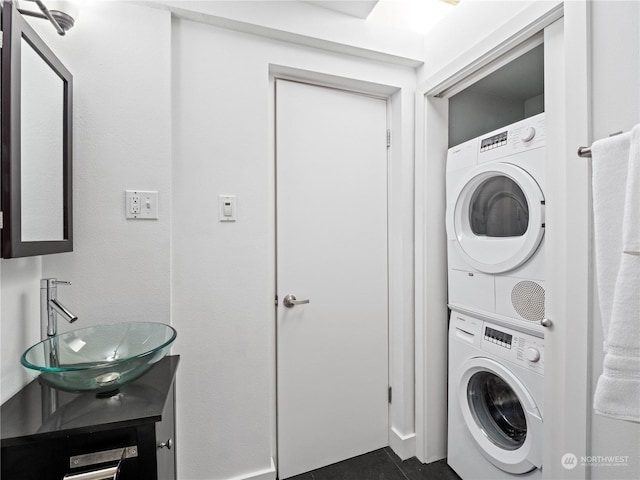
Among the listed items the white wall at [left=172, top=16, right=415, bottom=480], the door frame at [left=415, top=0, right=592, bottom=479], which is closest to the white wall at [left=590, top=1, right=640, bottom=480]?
the door frame at [left=415, top=0, right=592, bottom=479]

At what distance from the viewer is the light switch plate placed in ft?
4.86

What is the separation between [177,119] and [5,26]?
62 cm

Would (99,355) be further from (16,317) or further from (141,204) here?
(141,204)

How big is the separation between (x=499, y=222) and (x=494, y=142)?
37 centimetres

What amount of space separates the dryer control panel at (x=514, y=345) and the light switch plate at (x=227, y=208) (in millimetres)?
1293

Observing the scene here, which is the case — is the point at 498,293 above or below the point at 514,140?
below

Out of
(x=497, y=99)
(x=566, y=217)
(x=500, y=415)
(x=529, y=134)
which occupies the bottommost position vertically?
(x=500, y=415)

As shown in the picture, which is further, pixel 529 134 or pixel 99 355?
pixel 529 134

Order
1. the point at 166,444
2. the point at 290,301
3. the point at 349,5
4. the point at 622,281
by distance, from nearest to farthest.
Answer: the point at 622,281
the point at 166,444
the point at 349,5
the point at 290,301

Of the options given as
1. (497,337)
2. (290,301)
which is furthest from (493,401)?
(290,301)

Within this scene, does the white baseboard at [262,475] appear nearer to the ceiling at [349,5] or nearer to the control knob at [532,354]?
the control knob at [532,354]

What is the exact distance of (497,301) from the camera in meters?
1.47

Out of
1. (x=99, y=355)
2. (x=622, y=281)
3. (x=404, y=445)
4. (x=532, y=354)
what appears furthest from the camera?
(x=404, y=445)

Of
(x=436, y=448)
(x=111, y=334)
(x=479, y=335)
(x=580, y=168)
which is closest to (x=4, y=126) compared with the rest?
(x=111, y=334)
